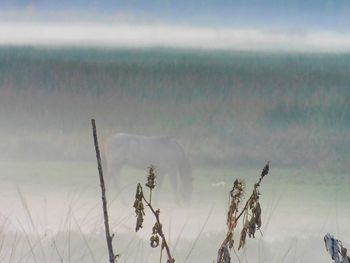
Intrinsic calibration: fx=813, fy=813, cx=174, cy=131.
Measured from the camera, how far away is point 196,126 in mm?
4105

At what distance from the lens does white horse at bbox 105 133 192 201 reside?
442 centimetres

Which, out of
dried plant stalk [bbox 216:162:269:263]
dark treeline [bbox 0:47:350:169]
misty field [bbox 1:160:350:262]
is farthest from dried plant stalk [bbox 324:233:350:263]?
dark treeline [bbox 0:47:350:169]

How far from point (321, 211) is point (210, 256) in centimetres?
76

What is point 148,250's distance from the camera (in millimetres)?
3207

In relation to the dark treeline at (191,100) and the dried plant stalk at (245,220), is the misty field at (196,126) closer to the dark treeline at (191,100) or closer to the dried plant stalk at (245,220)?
the dark treeline at (191,100)

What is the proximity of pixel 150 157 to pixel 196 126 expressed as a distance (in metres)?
1.52

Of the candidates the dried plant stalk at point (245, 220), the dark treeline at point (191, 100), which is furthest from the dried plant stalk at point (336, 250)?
the dark treeline at point (191, 100)

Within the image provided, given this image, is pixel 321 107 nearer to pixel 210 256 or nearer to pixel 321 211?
pixel 321 211

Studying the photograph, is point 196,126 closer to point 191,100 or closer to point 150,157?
point 191,100

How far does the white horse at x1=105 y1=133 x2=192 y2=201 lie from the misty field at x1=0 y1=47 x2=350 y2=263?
0.21m

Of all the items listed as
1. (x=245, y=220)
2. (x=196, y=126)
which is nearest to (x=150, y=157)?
(x=196, y=126)

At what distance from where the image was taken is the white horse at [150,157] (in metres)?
4.42

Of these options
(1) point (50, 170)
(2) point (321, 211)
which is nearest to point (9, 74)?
(1) point (50, 170)

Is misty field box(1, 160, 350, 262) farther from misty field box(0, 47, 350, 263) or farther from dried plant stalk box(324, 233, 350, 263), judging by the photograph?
Answer: dried plant stalk box(324, 233, 350, 263)
